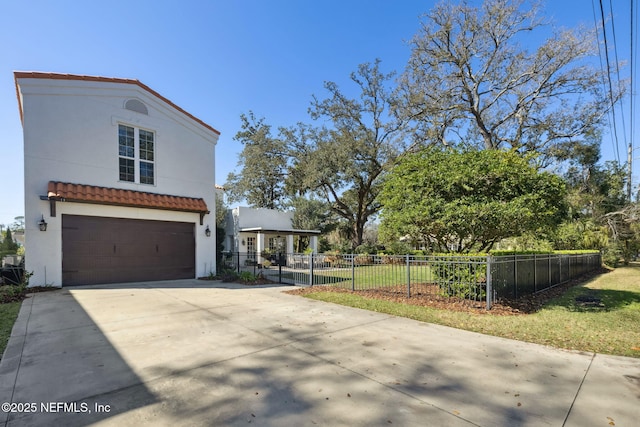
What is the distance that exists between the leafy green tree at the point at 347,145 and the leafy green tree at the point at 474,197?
14.0 meters

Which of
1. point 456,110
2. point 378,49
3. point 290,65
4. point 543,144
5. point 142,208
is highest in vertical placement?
point 378,49

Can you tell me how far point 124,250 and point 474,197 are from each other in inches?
481

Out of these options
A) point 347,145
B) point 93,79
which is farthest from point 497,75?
point 93,79

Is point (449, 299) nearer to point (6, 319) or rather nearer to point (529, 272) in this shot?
point (529, 272)

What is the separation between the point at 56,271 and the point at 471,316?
12.5 metres

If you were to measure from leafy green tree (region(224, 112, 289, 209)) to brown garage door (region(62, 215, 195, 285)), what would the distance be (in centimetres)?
1412

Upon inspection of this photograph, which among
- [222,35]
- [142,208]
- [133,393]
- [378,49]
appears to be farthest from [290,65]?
[133,393]

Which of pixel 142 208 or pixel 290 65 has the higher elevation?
pixel 290 65

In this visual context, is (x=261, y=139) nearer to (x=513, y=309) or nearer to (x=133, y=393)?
(x=513, y=309)

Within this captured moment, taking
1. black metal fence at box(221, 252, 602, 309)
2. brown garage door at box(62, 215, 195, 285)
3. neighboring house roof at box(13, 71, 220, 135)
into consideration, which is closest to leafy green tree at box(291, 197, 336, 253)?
black metal fence at box(221, 252, 602, 309)

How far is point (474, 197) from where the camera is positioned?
811 centimetres

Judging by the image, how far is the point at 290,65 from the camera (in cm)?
1727

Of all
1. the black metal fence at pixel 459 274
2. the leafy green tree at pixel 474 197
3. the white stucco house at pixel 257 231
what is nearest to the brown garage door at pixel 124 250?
the black metal fence at pixel 459 274

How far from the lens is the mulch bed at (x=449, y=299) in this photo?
7.39 meters
